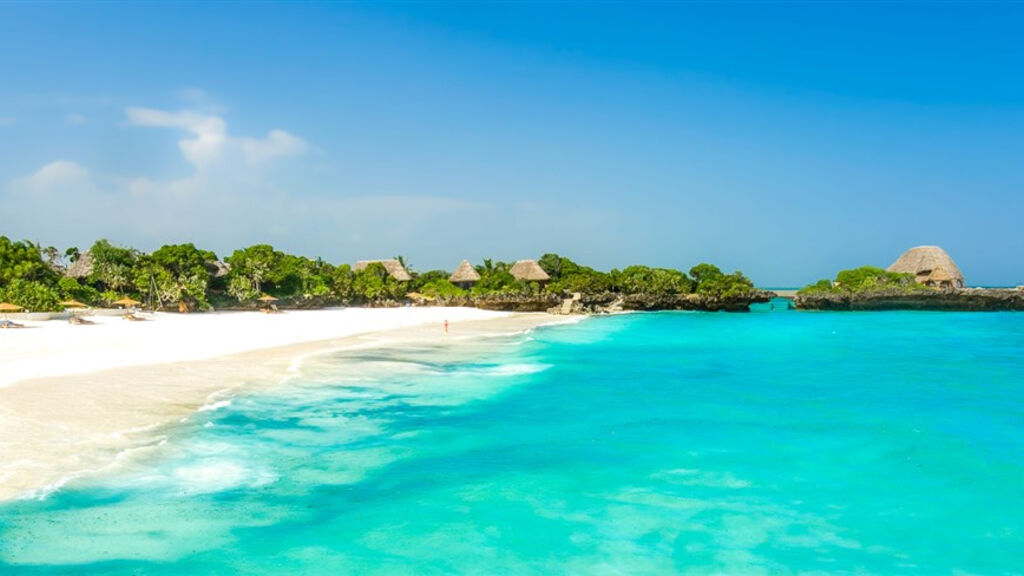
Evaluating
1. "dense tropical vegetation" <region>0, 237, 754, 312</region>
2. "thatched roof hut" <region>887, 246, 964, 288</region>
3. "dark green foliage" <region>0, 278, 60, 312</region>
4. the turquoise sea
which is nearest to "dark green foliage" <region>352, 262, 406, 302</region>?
"dense tropical vegetation" <region>0, 237, 754, 312</region>

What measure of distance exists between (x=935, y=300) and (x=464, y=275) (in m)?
42.5

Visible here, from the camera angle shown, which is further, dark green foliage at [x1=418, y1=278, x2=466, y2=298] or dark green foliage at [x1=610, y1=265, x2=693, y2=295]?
dark green foliage at [x1=610, y1=265, x2=693, y2=295]

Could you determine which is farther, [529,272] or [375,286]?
[529,272]

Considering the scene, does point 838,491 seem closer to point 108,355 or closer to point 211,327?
point 108,355

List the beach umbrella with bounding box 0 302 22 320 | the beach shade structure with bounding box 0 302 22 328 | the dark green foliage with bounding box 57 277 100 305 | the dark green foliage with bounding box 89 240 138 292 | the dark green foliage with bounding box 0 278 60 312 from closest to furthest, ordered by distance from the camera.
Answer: the beach shade structure with bounding box 0 302 22 328, the beach umbrella with bounding box 0 302 22 320, the dark green foliage with bounding box 0 278 60 312, the dark green foliage with bounding box 57 277 100 305, the dark green foliage with bounding box 89 240 138 292

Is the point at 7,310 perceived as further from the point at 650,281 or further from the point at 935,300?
the point at 935,300

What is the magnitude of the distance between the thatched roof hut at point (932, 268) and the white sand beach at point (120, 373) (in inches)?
1963

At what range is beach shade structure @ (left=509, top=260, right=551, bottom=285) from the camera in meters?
62.2

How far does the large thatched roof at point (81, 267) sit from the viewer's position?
38406mm

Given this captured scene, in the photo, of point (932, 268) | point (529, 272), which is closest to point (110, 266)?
point (529, 272)

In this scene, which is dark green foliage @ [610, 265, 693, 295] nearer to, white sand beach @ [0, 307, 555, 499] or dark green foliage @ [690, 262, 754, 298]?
dark green foliage @ [690, 262, 754, 298]

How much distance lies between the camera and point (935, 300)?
59344 mm

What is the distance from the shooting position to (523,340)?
31.2 metres

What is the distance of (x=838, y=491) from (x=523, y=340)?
22289 millimetres
